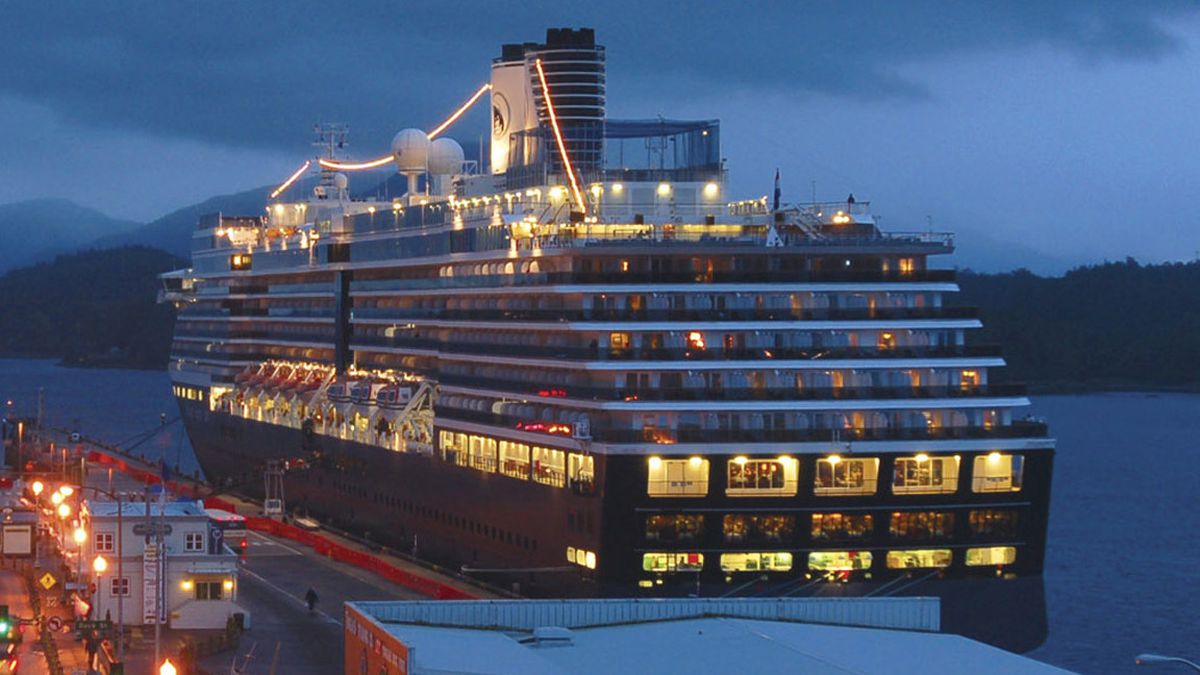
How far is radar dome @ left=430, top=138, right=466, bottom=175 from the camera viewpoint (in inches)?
3418

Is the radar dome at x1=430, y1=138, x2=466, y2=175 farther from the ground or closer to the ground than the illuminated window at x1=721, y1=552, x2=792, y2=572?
farther from the ground

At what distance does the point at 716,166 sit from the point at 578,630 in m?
21.8

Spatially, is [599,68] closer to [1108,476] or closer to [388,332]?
[388,332]

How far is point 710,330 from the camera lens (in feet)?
185

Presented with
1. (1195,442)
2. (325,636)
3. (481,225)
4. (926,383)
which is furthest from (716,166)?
(1195,442)

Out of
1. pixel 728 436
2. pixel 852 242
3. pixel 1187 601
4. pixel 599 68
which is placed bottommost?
pixel 1187 601

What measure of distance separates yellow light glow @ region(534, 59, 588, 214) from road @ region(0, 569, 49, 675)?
18.0 meters

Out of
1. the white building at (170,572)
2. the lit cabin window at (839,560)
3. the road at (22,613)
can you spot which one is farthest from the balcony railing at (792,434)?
the road at (22,613)

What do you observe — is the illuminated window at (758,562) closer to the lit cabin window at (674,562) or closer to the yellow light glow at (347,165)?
the lit cabin window at (674,562)

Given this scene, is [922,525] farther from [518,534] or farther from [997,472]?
[518,534]

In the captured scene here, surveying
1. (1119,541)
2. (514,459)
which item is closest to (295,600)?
(514,459)

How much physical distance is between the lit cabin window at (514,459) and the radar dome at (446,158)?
86.1ft

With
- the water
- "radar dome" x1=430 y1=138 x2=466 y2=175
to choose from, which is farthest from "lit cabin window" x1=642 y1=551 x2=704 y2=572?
"radar dome" x1=430 y1=138 x2=466 y2=175

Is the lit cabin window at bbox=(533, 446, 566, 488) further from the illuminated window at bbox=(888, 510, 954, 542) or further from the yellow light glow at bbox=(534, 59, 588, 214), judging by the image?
the illuminated window at bbox=(888, 510, 954, 542)
